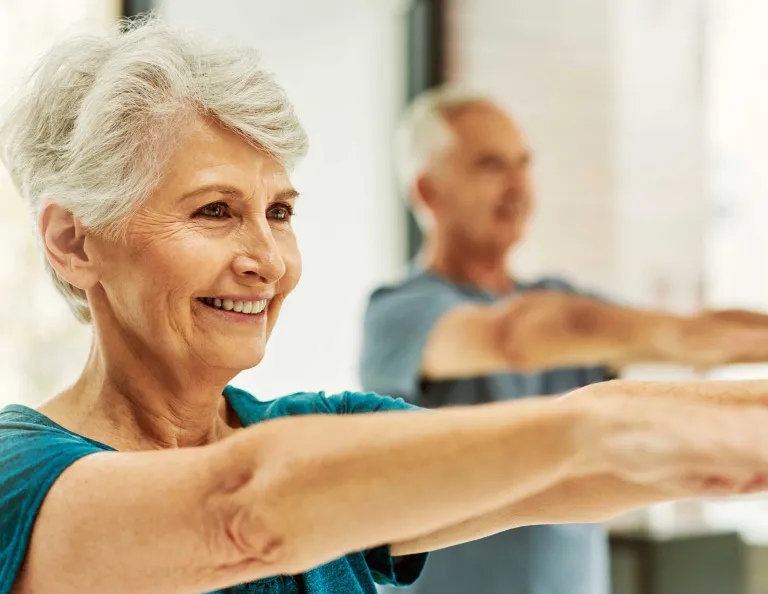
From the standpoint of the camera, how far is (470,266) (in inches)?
62.0

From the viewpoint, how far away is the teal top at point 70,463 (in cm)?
46

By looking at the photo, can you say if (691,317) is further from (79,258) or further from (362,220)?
(362,220)

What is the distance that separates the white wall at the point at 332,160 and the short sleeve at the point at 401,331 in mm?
58

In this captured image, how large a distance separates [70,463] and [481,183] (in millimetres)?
1217

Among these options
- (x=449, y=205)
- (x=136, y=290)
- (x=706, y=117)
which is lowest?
(x=136, y=290)

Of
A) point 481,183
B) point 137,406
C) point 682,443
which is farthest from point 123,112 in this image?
point 481,183

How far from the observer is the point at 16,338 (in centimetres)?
171

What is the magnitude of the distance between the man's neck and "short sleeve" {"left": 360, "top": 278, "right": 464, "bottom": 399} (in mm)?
49

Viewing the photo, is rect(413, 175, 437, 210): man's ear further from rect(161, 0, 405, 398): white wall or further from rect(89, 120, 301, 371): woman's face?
rect(89, 120, 301, 371): woman's face

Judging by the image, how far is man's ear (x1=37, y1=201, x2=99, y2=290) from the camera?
0.49m

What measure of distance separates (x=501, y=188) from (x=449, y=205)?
0.09m

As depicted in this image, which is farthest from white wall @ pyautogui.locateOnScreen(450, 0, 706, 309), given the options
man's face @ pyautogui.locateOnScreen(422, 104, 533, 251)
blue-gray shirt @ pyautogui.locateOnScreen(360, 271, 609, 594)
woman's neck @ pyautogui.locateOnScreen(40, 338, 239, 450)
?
woman's neck @ pyautogui.locateOnScreen(40, 338, 239, 450)

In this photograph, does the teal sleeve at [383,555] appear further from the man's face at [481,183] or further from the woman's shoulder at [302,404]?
the man's face at [481,183]

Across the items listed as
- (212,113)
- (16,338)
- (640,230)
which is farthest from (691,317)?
(640,230)
